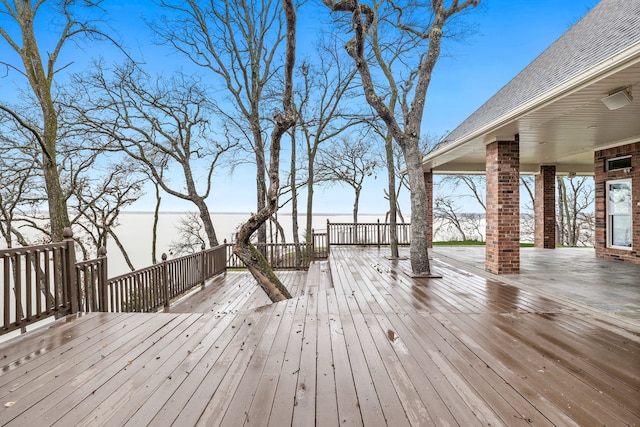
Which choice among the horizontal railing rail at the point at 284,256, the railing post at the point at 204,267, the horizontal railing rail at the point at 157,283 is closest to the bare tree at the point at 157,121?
the horizontal railing rail at the point at 284,256

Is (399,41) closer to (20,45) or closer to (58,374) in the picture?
(20,45)

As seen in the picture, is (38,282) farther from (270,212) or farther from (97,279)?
(270,212)

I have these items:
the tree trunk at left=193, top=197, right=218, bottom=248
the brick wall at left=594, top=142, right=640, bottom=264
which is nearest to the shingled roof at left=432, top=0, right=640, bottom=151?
the brick wall at left=594, top=142, right=640, bottom=264

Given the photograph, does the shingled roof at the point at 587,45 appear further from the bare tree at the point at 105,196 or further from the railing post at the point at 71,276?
the bare tree at the point at 105,196

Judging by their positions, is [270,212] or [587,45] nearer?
[587,45]

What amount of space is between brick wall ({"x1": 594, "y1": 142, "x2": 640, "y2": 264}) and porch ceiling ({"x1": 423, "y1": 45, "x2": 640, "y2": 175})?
11.6 inches

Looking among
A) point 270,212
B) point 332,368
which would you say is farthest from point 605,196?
point 332,368

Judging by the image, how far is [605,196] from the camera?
7.80 meters

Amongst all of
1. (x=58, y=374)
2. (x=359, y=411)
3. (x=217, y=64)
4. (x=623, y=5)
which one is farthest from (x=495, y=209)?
(x=217, y=64)

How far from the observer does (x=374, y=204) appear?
19.3 metres

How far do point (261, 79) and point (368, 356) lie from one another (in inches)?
464

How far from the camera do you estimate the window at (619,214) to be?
7.23 metres

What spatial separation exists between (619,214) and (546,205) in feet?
7.37

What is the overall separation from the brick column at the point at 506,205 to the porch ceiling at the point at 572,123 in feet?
0.93
